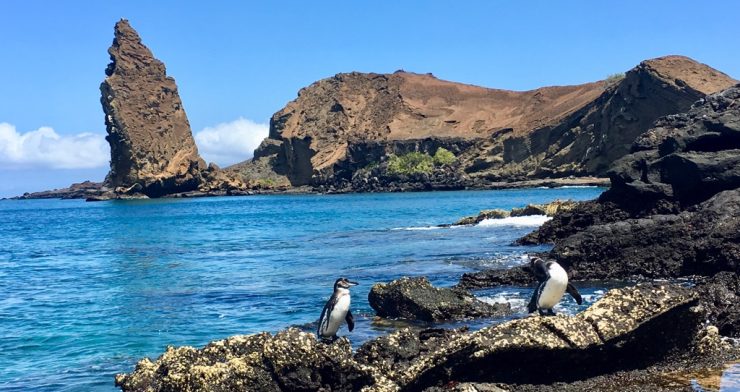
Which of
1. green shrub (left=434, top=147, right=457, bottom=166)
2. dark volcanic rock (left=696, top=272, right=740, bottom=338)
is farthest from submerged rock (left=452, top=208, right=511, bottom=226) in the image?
green shrub (left=434, top=147, right=457, bottom=166)

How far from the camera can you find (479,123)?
17162 centimetres

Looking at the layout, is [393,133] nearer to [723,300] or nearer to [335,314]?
[723,300]

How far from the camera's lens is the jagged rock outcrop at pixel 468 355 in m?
8.66

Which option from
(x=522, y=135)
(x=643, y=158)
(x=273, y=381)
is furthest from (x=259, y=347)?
(x=522, y=135)

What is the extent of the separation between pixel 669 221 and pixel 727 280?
Answer: 6281 mm

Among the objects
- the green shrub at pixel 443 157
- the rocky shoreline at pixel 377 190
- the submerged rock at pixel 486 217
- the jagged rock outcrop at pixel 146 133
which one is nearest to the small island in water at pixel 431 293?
the submerged rock at pixel 486 217

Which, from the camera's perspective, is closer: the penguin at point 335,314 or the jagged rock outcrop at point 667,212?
the penguin at point 335,314

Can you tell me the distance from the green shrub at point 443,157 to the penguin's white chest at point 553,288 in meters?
133

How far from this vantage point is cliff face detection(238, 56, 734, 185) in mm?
115250

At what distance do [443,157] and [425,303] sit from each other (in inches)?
5210

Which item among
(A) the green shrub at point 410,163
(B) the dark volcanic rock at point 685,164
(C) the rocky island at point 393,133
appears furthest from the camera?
(A) the green shrub at point 410,163

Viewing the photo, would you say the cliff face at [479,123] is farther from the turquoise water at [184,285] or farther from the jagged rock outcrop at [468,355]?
the jagged rock outcrop at [468,355]

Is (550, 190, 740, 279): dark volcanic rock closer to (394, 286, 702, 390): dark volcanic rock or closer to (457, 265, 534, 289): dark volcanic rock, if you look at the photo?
(457, 265, 534, 289): dark volcanic rock

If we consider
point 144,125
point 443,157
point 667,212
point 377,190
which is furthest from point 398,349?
point 144,125
